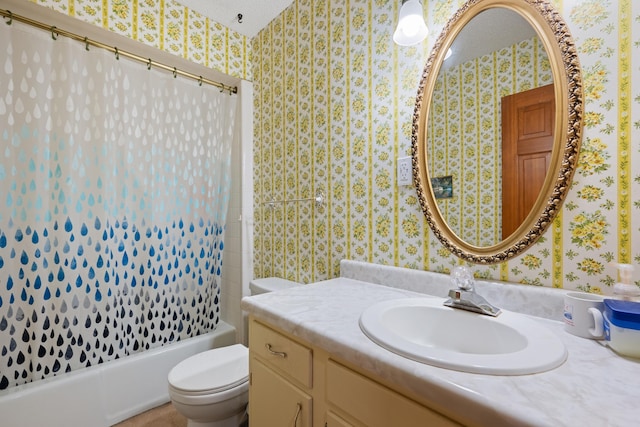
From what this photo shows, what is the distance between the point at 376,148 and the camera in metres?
1.33

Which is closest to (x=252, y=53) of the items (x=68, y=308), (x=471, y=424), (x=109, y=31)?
(x=109, y=31)

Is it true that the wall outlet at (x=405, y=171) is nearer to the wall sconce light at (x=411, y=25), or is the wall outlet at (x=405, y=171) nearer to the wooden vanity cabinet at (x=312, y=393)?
the wall sconce light at (x=411, y=25)

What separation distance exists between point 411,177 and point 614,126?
1.95 ft

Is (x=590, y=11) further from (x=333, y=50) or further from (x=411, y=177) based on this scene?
(x=333, y=50)

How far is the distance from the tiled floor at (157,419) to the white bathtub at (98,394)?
30 millimetres

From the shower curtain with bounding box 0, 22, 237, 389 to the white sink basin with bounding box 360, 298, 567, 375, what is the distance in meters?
1.56

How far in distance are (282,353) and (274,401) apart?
0.18 metres

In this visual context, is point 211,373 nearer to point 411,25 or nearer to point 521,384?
point 521,384

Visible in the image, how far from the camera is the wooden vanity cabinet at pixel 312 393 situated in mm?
598

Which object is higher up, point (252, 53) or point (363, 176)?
point (252, 53)

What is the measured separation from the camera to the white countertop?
0.43m

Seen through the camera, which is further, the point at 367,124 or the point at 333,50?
the point at 333,50

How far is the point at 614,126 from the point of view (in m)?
0.76

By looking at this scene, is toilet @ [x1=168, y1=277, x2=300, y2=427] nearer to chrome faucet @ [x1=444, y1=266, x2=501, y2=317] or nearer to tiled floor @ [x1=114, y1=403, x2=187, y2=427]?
tiled floor @ [x1=114, y1=403, x2=187, y2=427]
